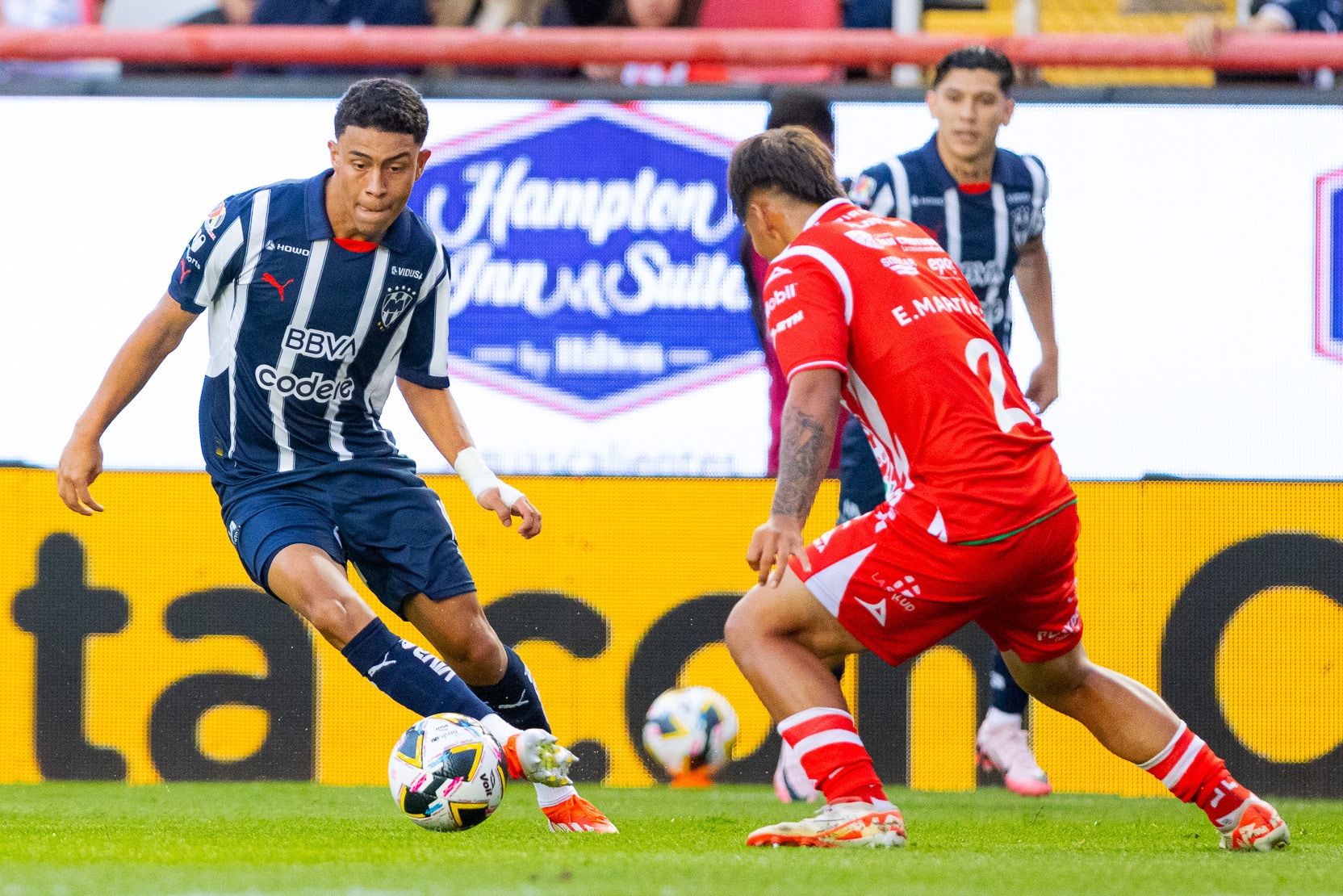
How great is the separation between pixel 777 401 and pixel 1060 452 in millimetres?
1082

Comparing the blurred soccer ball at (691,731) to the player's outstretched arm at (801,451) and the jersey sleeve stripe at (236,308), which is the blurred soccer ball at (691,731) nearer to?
the player's outstretched arm at (801,451)

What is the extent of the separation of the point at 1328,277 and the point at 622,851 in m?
3.86

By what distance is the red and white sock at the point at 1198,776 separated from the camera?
168 inches

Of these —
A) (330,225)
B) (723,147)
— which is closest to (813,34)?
(723,147)

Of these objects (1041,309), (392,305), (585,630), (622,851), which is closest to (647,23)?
(1041,309)

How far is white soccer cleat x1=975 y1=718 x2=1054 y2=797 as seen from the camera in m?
5.93

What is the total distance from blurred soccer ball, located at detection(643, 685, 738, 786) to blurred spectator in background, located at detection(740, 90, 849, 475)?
134 centimetres

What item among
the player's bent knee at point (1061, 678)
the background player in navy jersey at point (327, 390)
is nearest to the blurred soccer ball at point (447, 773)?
the background player in navy jersey at point (327, 390)

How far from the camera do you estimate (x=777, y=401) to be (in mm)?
6535

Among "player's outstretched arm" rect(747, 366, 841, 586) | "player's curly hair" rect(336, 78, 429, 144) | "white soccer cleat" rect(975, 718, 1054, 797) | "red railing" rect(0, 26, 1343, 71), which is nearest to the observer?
"player's outstretched arm" rect(747, 366, 841, 586)

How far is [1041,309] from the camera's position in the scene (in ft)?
20.1

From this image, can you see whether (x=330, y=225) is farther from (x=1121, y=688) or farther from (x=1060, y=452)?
(x=1060, y=452)

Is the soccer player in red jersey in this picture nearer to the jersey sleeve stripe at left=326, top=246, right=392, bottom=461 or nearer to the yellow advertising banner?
the jersey sleeve stripe at left=326, top=246, right=392, bottom=461

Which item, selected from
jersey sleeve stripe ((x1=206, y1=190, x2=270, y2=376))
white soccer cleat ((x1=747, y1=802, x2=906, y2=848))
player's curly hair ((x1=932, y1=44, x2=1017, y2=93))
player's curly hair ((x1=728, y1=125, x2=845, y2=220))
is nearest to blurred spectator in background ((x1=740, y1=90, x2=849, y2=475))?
player's curly hair ((x1=932, y1=44, x2=1017, y2=93))
